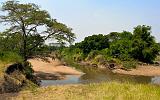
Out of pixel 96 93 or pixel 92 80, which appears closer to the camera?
pixel 96 93

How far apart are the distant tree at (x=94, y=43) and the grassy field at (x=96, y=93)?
2910 inches

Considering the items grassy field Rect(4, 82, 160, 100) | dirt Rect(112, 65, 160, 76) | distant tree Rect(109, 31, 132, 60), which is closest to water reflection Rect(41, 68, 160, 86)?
dirt Rect(112, 65, 160, 76)

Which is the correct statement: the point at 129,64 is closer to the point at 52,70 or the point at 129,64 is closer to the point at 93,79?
the point at 52,70

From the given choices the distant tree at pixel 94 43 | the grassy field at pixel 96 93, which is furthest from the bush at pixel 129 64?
the grassy field at pixel 96 93

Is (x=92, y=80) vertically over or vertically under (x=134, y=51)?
under

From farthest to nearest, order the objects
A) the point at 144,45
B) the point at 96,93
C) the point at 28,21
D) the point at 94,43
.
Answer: the point at 94,43
the point at 144,45
the point at 28,21
the point at 96,93

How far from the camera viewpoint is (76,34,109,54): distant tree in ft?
300

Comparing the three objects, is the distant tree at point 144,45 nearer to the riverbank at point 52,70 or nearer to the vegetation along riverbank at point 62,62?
the vegetation along riverbank at point 62,62

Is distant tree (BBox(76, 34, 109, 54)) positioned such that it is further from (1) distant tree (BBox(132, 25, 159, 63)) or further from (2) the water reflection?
(2) the water reflection

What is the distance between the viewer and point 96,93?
15.7 metres

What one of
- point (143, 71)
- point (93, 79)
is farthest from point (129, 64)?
point (93, 79)

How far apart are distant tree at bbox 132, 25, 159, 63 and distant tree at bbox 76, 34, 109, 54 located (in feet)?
47.6

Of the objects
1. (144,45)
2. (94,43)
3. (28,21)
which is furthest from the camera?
(94,43)

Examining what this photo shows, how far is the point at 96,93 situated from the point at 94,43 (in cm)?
7603
